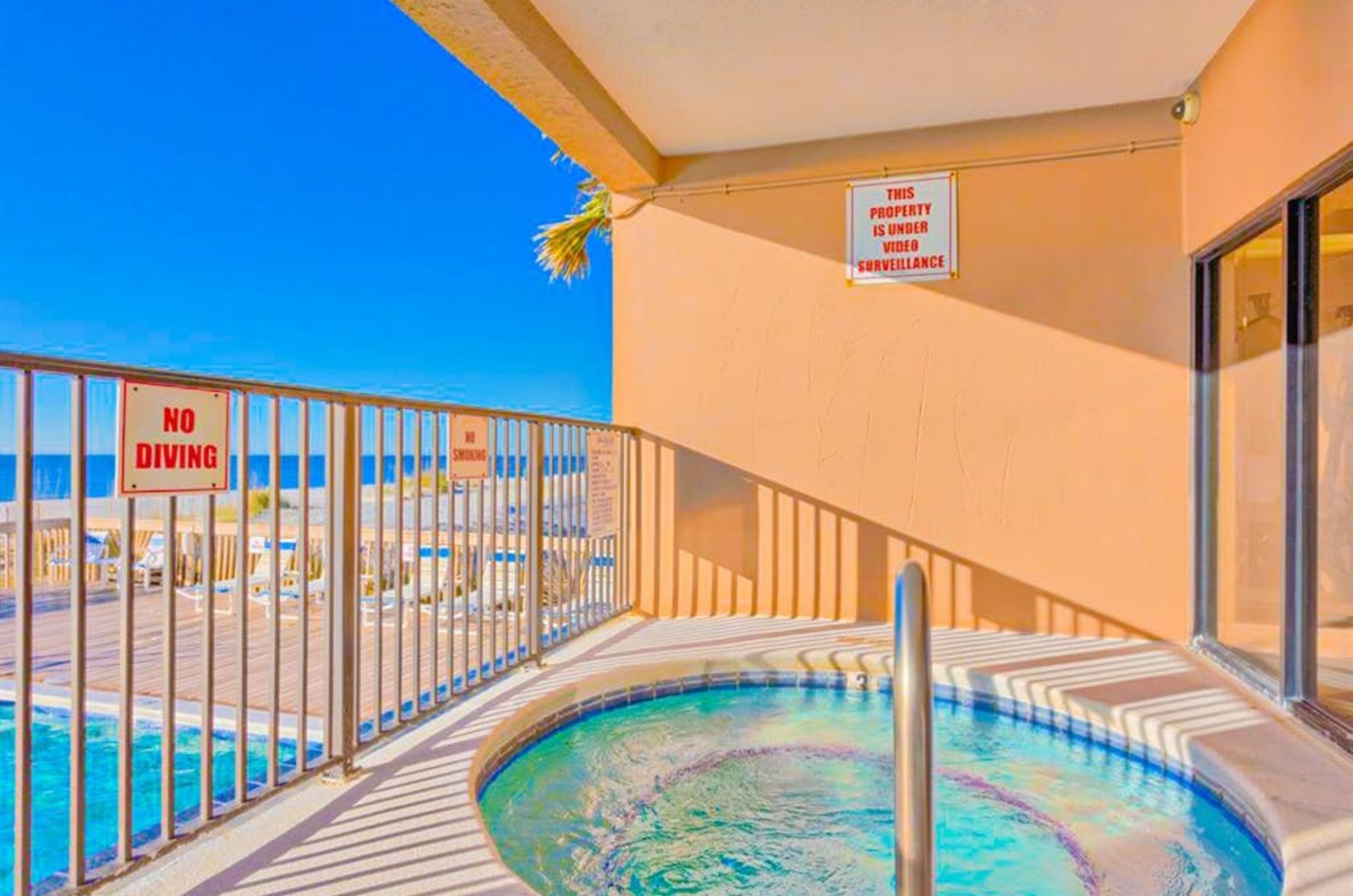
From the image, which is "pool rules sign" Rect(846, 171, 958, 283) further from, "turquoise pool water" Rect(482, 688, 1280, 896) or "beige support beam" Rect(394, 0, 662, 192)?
"turquoise pool water" Rect(482, 688, 1280, 896)

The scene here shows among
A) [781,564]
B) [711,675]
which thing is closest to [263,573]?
[781,564]

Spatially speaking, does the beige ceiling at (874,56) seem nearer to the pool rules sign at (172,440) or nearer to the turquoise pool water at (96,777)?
the pool rules sign at (172,440)

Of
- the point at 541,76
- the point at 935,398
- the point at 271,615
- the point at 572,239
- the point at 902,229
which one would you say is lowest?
the point at 271,615

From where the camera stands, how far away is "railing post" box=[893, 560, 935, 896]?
0.91m

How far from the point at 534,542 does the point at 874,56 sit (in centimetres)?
270

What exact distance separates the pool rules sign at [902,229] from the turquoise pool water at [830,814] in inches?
94.4

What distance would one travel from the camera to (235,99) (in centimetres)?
2962

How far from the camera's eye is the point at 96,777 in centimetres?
304

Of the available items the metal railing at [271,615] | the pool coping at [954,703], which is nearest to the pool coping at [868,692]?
the pool coping at [954,703]

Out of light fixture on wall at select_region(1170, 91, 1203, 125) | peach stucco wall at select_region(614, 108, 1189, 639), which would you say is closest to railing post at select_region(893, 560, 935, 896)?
peach stucco wall at select_region(614, 108, 1189, 639)

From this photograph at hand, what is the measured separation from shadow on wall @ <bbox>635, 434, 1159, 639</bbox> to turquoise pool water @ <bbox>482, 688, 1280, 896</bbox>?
1.04 metres

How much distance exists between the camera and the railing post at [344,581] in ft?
7.41

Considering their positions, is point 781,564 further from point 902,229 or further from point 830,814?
point 830,814

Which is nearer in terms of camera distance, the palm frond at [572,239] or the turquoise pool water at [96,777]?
the turquoise pool water at [96,777]
